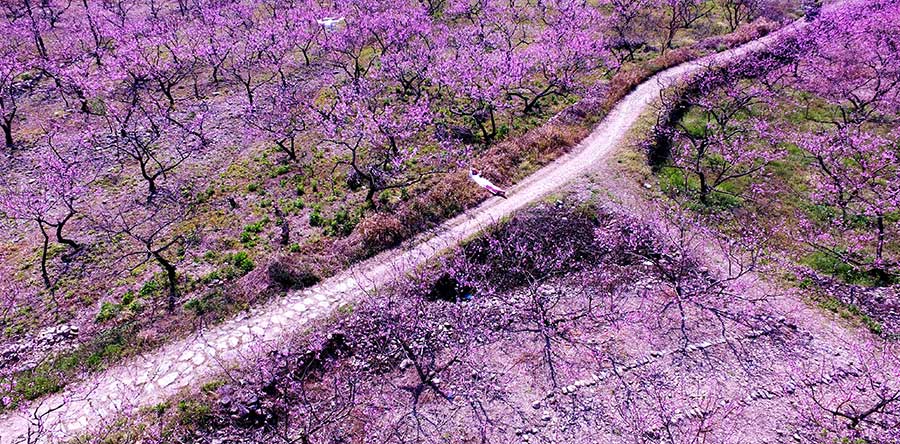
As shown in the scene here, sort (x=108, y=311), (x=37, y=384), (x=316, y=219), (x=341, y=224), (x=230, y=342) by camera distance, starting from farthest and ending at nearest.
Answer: (x=316, y=219)
(x=341, y=224)
(x=108, y=311)
(x=230, y=342)
(x=37, y=384)

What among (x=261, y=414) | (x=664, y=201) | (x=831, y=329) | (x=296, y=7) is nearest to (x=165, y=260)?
(x=261, y=414)

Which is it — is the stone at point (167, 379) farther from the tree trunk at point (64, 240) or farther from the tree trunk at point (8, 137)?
the tree trunk at point (8, 137)

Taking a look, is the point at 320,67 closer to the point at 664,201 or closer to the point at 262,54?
the point at 262,54

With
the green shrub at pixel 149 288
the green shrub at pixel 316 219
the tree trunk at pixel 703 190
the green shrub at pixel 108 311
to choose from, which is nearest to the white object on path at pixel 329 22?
the green shrub at pixel 316 219

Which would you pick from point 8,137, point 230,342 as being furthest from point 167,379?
point 8,137

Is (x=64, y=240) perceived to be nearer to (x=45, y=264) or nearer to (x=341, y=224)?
(x=45, y=264)

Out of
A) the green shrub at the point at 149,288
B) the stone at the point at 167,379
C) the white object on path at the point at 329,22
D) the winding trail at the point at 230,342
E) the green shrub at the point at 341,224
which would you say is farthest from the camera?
the white object on path at the point at 329,22

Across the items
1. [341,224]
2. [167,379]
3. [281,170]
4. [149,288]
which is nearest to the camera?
[167,379]

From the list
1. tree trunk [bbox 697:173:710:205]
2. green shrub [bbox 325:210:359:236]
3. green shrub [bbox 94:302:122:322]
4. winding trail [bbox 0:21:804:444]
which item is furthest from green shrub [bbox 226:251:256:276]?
tree trunk [bbox 697:173:710:205]
